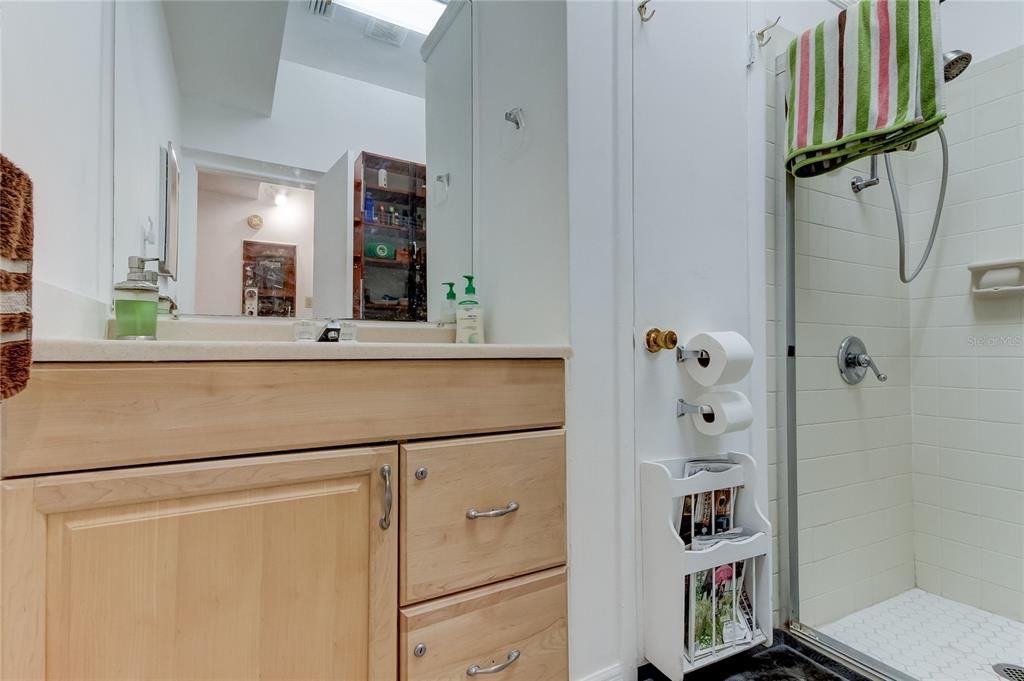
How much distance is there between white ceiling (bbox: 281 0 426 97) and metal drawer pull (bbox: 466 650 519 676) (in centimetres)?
152

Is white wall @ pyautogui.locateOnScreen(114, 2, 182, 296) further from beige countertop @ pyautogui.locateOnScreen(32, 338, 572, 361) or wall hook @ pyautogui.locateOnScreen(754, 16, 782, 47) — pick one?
wall hook @ pyautogui.locateOnScreen(754, 16, 782, 47)

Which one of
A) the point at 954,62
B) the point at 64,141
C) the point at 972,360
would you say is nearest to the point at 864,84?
the point at 954,62

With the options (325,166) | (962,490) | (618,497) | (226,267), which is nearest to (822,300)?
(962,490)

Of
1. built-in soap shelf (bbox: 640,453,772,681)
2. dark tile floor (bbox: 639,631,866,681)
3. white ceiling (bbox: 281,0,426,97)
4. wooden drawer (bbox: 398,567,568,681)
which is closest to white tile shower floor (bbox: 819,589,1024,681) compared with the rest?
dark tile floor (bbox: 639,631,866,681)

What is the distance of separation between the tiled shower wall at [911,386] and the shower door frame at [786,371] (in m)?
0.02

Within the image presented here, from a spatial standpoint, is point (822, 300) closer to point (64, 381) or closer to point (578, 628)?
point (578, 628)

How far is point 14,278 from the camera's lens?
495 mm

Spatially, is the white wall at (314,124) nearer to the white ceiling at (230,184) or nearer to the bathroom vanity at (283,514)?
the white ceiling at (230,184)

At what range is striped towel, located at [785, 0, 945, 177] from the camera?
1.21 metres

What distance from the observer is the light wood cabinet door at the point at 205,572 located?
64cm

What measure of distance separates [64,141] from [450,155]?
97 centimetres

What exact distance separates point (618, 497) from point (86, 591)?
0.99 metres

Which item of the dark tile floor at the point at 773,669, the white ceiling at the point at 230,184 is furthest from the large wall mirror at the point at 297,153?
the dark tile floor at the point at 773,669

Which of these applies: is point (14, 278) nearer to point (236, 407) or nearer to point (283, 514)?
point (236, 407)
